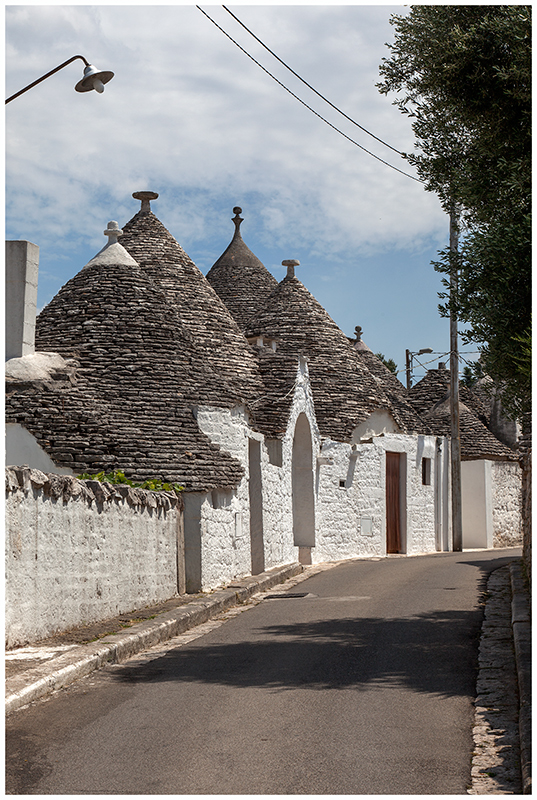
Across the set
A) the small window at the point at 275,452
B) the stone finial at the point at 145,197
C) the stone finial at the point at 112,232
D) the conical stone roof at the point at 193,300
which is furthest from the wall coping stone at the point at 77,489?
the stone finial at the point at 145,197

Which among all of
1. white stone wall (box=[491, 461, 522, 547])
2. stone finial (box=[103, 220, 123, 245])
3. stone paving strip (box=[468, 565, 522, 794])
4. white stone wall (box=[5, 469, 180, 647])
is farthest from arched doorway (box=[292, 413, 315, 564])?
stone paving strip (box=[468, 565, 522, 794])

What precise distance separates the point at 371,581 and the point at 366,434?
10.5 m

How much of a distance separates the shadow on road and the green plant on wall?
3710 millimetres

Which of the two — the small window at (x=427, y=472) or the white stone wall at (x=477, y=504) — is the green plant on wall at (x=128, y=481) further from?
the white stone wall at (x=477, y=504)

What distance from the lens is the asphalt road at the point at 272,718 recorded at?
15.4 feet

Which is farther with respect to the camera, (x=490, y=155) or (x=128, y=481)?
(x=128, y=481)

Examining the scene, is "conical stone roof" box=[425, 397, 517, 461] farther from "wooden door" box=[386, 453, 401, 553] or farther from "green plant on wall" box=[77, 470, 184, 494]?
"green plant on wall" box=[77, 470, 184, 494]

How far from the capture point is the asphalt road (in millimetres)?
4699

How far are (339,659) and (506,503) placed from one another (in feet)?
85.7

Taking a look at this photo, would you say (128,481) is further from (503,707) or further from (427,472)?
(427,472)

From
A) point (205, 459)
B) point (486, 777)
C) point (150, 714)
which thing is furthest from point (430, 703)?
point (205, 459)

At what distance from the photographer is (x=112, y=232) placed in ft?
63.3

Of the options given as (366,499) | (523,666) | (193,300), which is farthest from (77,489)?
(366,499)

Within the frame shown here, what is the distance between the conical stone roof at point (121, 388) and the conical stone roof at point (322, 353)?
19.8 ft
